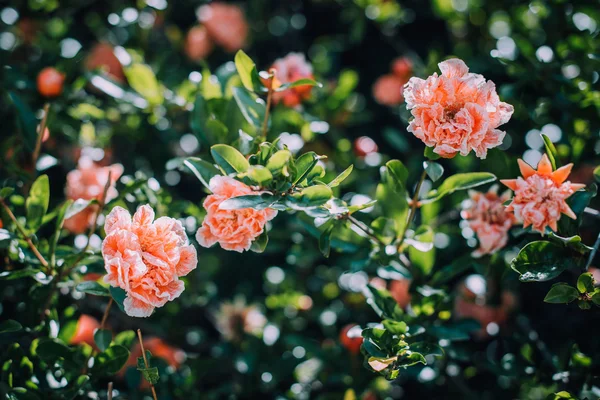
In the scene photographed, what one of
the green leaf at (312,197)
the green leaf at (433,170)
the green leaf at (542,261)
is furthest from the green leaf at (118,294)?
the green leaf at (542,261)

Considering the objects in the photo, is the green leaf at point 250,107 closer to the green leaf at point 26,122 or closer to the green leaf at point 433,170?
the green leaf at point 433,170

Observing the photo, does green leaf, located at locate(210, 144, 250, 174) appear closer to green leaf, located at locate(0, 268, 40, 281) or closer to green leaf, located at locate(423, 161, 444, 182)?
green leaf, located at locate(423, 161, 444, 182)

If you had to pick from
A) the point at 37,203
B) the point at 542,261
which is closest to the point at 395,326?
the point at 542,261

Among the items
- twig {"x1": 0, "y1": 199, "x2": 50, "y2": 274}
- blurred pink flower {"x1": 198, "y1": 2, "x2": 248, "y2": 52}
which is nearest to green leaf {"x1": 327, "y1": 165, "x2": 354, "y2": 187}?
twig {"x1": 0, "y1": 199, "x2": 50, "y2": 274}

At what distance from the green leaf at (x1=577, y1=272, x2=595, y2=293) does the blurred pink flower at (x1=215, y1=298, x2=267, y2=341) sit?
0.89m

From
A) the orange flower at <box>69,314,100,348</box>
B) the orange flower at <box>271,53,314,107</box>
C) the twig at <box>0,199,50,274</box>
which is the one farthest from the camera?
the orange flower at <box>271,53,314,107</box>

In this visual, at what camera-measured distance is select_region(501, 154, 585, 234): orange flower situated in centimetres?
98

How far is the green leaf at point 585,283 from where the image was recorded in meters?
0.94

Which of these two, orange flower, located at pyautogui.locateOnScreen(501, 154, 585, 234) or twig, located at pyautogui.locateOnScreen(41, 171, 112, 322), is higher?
orange flower, located at pyautogui.locateOnScreen(501, 154, 585, 234)

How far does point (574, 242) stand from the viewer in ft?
3.23

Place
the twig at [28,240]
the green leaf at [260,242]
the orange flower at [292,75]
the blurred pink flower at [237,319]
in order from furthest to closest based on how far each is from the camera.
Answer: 1. the blurred pink flower at [237,319]
2. the orange flower at [292,75]
3. the twig at [28,240]
4. the green leaf at [260,242]

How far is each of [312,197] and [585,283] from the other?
1.58 feet

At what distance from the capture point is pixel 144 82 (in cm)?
144

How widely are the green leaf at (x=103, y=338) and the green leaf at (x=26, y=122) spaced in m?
0.49
